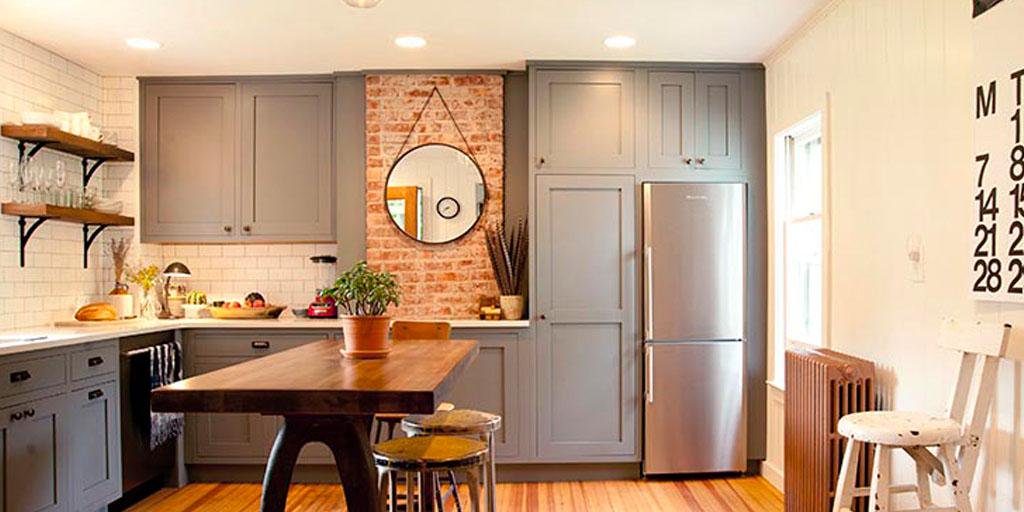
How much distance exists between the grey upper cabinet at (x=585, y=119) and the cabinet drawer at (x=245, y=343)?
1.79m

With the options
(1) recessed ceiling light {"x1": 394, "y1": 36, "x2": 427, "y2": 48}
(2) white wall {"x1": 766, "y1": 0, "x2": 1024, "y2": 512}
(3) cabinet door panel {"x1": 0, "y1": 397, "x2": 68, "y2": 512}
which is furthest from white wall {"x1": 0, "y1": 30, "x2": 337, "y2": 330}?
(2) white wall {"x1": 766, "y1": 0, "x2": 1024, "y2": 512}

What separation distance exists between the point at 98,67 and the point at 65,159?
2.09ft

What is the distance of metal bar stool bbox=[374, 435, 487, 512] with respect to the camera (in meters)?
2.22

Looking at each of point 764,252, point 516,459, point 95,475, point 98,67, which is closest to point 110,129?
point 98,67

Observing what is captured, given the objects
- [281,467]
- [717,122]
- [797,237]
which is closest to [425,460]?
[281,467]

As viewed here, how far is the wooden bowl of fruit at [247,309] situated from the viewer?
176 inches

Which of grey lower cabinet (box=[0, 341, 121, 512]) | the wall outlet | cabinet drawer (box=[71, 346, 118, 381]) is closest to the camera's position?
the wall outlet

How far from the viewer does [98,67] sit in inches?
176

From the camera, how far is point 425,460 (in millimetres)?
2211

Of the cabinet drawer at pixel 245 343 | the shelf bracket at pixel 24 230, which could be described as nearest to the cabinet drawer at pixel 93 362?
the cabinet drawer at pixel 245 343

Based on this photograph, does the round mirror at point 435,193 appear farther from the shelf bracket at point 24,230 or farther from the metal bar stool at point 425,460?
the metal bar stool at point 425,460

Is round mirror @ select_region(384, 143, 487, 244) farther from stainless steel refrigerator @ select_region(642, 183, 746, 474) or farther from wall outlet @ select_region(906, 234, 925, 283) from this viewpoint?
wall outlet @ select_region(906, 234, 925, 283)

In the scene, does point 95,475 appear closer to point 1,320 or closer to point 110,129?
point 1,320

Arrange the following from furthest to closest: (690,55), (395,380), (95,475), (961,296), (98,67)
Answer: (98,67) < (690,55) < (95,475) < (961,296) < (395,380)
